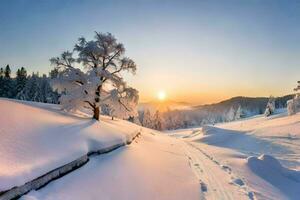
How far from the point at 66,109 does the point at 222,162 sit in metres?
13.6

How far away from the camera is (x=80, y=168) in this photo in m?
13.1

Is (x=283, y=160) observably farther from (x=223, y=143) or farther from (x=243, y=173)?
(x=223, y=143)

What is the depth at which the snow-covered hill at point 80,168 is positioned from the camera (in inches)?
392

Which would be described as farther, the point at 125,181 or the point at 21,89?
the point at 21,89

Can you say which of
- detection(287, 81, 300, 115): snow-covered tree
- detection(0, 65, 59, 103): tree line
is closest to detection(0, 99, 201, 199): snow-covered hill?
detection(0, 65, 59, 103): tree line

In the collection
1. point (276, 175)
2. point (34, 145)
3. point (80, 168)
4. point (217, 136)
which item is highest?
point (34, 145)

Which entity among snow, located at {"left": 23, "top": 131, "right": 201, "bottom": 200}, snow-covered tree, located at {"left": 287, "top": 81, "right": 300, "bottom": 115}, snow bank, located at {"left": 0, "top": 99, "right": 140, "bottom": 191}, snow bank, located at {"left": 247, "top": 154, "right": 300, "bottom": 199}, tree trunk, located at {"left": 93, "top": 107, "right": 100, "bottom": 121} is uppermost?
snow-covered tree, located at {"left": 287, "top": 81, "right": 300, "bottom": 115}

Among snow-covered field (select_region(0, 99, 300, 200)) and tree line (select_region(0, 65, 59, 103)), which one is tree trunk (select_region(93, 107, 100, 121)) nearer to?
snow-covered field (select_region(0, 99, 300, 200))

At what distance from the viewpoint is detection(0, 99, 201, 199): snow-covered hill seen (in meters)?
9.97

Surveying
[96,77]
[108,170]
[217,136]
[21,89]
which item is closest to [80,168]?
[108,170]

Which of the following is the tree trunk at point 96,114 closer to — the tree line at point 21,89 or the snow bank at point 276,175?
the snow bank at point 276,175

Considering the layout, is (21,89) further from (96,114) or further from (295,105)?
(295,105)

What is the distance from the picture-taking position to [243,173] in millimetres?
22000

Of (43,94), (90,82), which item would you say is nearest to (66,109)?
(90,82)
